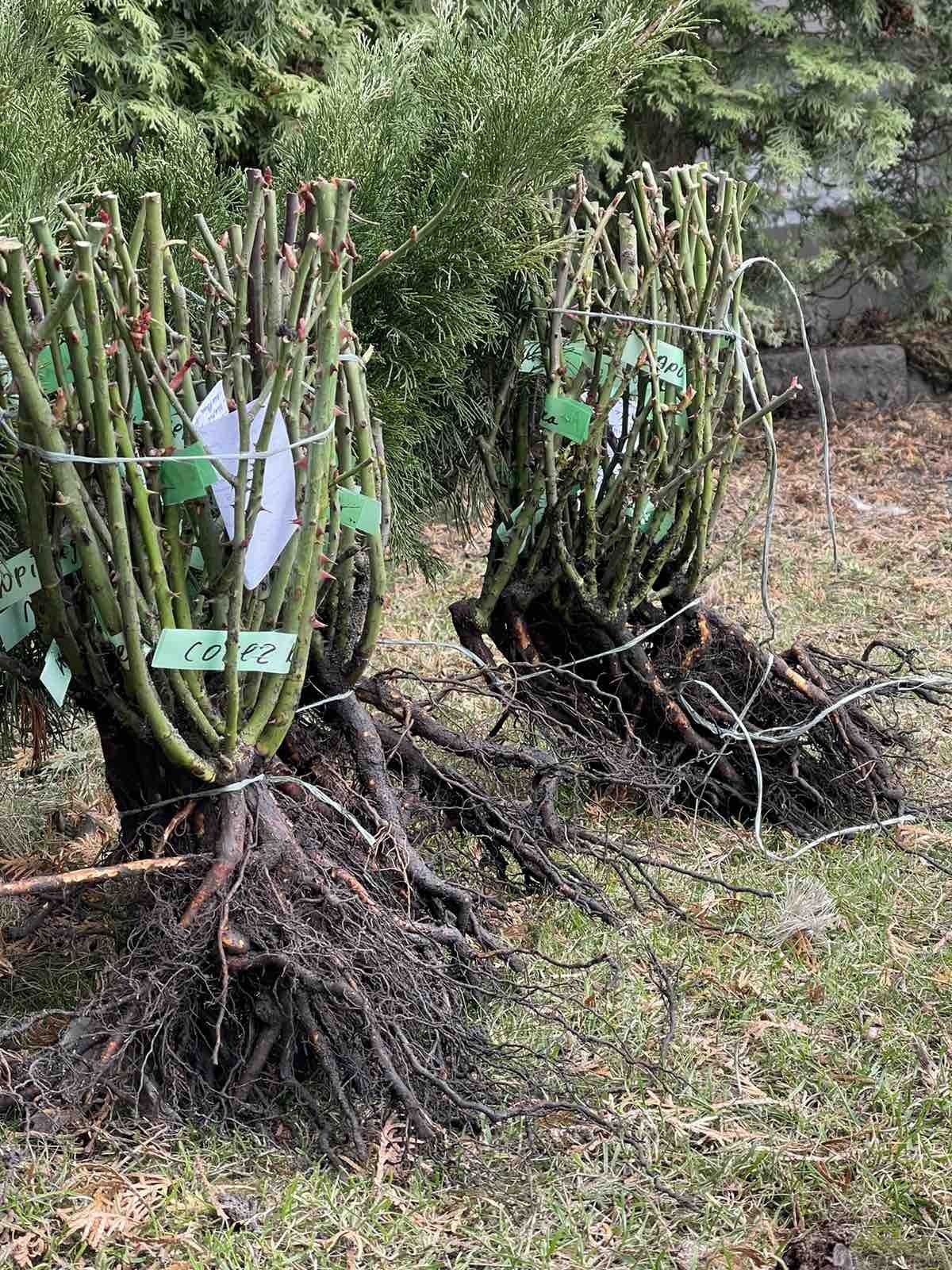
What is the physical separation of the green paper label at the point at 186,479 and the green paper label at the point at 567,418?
3.40 ft

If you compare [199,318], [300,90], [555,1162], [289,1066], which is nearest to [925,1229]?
[555,1162]

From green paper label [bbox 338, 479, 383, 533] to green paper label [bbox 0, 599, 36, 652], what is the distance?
0.49 meters

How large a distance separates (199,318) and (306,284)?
40cm

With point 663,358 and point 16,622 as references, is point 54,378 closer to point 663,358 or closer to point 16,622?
point 16,622

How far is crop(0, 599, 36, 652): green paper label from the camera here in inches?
78.2

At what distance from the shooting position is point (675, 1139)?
186 centimetres

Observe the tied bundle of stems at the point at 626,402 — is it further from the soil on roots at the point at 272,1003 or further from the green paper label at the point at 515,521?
the soil on roots at the point at 272,1003

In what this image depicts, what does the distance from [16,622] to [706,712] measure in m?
1.50

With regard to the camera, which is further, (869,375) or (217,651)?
(869,375)

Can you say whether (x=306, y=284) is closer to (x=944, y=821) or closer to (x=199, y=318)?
(x=199, y=318)

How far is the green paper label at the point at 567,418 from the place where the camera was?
2.65 meters

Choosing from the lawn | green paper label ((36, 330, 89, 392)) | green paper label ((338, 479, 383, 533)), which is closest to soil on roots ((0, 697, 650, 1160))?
the lawn

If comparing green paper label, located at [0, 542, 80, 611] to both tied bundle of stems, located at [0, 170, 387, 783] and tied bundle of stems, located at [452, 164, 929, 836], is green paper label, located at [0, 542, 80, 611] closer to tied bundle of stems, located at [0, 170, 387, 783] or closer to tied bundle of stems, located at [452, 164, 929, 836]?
tied bundle of stems, located at [0, 170, 387, 783]

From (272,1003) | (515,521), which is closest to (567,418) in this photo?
(515,521)
